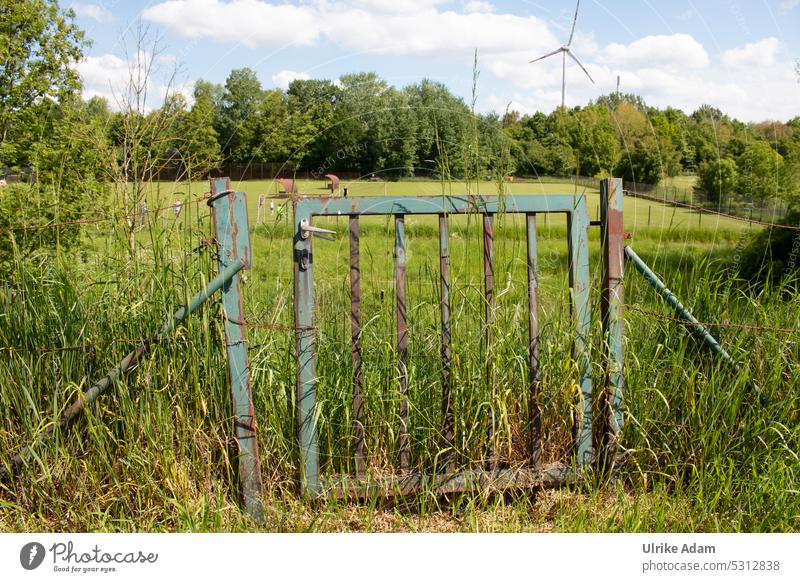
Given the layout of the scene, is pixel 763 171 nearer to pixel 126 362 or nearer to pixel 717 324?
A: pixel 717 324

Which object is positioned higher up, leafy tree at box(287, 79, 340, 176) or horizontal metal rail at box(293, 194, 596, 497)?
leafy tree at box(287, 79, 340, 176)

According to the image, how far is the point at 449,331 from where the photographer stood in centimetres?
306

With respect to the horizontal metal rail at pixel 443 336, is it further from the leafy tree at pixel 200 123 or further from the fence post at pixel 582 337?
the leafy tree at pixel 200 123

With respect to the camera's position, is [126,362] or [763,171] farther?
[763,171]

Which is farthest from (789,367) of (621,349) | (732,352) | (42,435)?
(42,435)

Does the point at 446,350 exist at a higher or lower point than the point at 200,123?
lower

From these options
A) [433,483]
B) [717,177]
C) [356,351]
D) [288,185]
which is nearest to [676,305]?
[433,483]

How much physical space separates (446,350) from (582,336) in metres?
0.66

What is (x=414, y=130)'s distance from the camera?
13.2 ft

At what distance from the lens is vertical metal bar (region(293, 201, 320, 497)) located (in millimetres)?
2928

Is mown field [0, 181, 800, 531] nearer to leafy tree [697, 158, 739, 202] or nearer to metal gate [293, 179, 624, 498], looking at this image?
metal gate [293, 179, 624, 498]

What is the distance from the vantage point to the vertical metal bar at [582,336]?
3.09 metres
